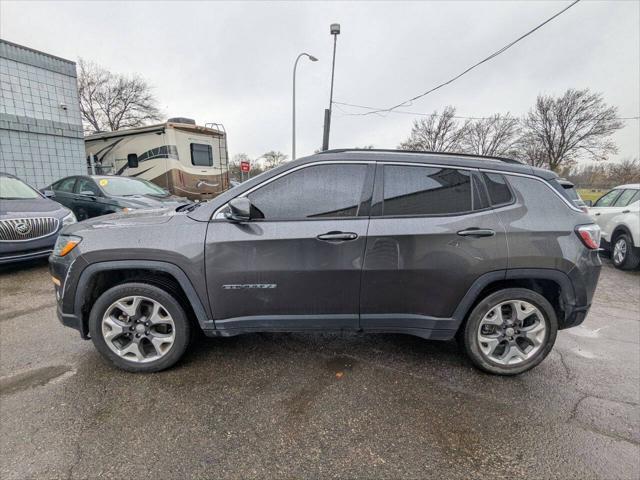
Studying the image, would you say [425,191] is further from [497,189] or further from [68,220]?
[68,220]

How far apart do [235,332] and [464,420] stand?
1.76 metres

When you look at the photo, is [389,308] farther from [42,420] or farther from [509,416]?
[42,420]

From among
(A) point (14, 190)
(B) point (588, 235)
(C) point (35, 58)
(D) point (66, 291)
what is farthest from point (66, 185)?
(B) point (588, 235)

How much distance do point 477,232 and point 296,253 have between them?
1363mm

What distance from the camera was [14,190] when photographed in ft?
18.4

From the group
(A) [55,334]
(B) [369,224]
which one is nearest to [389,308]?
(B) [369,224]

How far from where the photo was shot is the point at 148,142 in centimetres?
1115

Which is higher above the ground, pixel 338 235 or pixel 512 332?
pixel 338 235

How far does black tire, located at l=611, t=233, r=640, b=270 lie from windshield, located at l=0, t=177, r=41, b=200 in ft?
36.2

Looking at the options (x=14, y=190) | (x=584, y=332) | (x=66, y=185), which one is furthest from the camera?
(x=66, y=185)

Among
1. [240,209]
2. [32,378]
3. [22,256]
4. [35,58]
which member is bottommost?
[32,378]

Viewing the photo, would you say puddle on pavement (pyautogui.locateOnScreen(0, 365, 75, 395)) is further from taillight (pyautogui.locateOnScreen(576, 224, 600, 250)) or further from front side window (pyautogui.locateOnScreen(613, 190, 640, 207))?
front side window (pyautogui.locateOnScreen(613, 190, 640, 207))

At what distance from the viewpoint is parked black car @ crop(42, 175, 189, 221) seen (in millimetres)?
6789

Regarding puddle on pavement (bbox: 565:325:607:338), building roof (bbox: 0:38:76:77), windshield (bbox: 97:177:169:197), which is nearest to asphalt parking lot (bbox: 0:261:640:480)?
puddle on pavement (bbox: 565:325:607:338)
